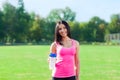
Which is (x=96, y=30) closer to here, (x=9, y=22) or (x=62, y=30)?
(x=9, y=22)

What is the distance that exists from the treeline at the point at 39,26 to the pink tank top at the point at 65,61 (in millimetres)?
95006

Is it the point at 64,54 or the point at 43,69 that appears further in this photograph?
the point at 43,69

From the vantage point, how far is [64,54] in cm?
540

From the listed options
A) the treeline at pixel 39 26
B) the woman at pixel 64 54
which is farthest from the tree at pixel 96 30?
the woman at pixel 64 54

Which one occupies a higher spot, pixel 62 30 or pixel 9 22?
Result: pixel 9 22

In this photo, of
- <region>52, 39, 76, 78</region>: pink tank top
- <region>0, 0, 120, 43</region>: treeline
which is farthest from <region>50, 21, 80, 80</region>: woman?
<region>0, 0, 120, 43</region>: treeline

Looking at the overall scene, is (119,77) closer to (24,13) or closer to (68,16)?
(24,13)

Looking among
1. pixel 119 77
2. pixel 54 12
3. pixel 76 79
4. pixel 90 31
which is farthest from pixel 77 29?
pixel 76 79

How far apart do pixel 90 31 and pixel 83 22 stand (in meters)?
4.76

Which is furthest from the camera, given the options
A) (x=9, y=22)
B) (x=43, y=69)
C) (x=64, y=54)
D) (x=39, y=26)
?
(x=39, y=26)

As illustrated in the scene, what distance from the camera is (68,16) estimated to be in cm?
11900

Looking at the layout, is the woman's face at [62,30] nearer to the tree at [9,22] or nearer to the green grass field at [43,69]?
the green grass field at [43,69]

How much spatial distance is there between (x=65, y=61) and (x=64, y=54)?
10cm

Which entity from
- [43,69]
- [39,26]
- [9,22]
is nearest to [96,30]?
[39,26]
